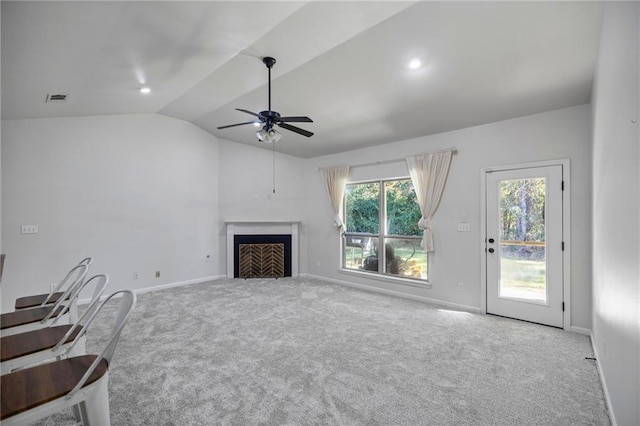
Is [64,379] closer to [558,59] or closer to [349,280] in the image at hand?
[558,59]

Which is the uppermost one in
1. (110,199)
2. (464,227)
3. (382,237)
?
(110,199)

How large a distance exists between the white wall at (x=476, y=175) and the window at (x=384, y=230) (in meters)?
0.24

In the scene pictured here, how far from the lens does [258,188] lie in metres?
6.44

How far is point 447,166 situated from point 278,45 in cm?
295

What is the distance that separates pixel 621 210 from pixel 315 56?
8.82 feet

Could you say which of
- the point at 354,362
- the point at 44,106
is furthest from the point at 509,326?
the point at 44,106

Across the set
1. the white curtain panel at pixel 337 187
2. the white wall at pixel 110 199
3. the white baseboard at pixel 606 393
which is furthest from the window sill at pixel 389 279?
the white wall at pixel 110 199

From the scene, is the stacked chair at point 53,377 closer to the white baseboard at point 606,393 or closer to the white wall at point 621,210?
the white wall at point 621,210

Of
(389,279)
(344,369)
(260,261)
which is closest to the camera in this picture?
(344,369)

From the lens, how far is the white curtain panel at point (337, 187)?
5789mm

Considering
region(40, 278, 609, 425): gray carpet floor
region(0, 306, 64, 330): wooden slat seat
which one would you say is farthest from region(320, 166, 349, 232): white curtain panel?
region(0, 306, 64, 330): wooden slat seat

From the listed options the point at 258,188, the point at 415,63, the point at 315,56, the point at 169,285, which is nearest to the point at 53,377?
the point at 315,56

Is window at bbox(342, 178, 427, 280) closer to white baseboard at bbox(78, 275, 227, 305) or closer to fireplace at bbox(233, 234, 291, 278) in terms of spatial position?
fireplace at bbox(233, 234, 291, 278)

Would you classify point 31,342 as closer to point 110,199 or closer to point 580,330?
point 110,199
